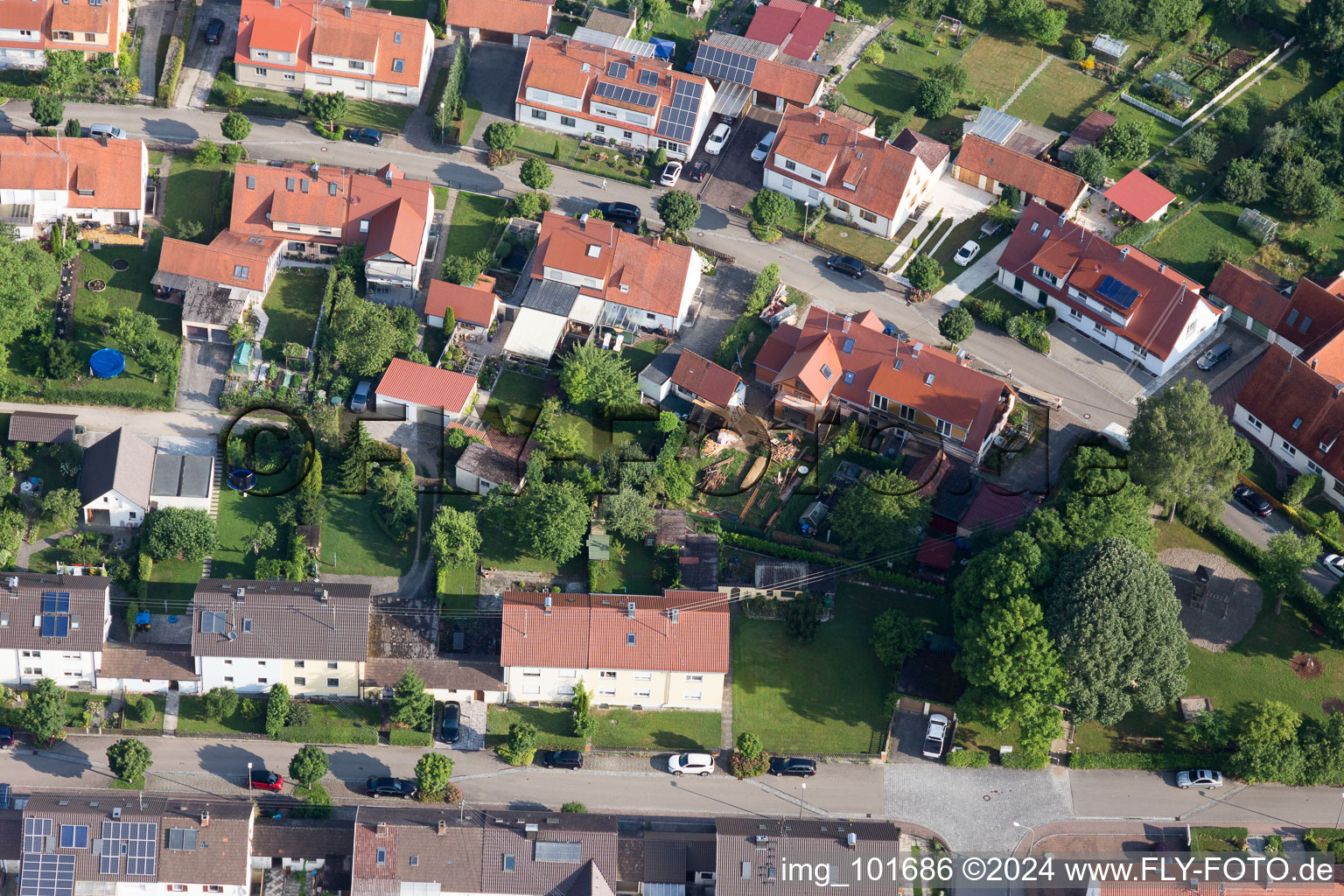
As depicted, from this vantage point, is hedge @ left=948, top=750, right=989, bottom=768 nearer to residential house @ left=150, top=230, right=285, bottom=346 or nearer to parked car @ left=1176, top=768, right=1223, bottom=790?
parked car @ left=1176, top=768, right=1223, bottom=790

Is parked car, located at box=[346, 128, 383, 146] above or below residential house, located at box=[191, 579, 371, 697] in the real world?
Answer: above

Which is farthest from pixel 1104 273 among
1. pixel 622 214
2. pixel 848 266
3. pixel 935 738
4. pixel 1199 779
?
pixel 935 738

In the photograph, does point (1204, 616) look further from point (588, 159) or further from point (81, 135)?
point (81, 135)

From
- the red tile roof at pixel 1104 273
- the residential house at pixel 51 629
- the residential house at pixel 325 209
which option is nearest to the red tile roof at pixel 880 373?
the red tile roof at pixel 1104 273

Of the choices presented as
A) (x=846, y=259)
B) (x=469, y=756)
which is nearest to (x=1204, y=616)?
(x=846, y=259)

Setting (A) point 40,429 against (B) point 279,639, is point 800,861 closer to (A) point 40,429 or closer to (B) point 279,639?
(B) point 279,639

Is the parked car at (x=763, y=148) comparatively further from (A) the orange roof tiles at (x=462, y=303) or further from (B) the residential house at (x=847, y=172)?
(A) the orange roof tiles at (x=462, y=303)

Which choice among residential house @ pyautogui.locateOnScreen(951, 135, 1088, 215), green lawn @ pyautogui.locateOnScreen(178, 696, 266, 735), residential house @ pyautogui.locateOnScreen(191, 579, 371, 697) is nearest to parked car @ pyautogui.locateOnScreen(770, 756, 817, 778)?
residential house @ pyautogui.locateOnScreen(191, 579, 371, 697)
